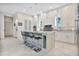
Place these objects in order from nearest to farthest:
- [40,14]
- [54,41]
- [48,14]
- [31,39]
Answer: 1. [40,14]
2. [48,14]
3. [54,41]
4. [31,39]

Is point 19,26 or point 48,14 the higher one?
point 48,14

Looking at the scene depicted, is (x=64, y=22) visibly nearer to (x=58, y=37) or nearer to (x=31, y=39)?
(x=58, y=37)

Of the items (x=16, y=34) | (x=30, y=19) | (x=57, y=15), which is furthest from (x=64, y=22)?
(x=16, y=34)

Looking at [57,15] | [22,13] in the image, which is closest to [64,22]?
[57,15]

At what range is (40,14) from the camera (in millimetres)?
2744

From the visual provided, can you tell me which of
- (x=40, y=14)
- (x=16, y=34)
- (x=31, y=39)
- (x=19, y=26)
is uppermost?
(x=40, y=14)

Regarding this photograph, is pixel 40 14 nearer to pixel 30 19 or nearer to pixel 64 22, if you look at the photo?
pixel 30 19

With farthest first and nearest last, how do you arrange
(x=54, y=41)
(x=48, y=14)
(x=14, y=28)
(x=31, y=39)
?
1. (x=31, y=39)
2. (x=14, y=28)
3. (x=54, y=41)
4. (x=48, y=14)

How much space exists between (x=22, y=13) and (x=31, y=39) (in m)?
1.55

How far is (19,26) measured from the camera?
3.26 metres

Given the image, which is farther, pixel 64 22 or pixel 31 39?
pixel 31 39

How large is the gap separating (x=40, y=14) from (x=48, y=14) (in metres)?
0.30

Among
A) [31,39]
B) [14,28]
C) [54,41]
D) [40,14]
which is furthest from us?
[31,39]

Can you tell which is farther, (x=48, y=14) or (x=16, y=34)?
(x=16, y=34)
